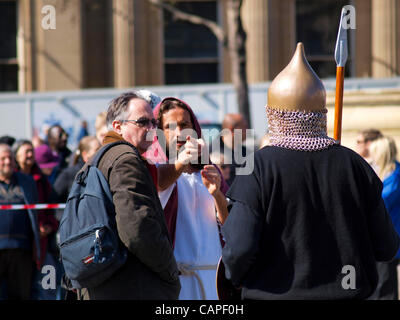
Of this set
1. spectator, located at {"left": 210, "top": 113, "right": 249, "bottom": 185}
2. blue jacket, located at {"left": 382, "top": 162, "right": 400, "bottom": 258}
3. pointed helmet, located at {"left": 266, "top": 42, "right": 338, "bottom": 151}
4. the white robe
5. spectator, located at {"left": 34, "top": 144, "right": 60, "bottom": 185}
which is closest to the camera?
pointed helmet, located at {"left": 266, "top": 42, "right": 338, "bottom": 151}

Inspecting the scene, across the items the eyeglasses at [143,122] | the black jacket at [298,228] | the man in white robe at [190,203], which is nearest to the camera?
the black jacket at [298,228]

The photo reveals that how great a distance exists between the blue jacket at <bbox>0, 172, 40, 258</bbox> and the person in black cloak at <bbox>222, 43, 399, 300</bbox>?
174 inches

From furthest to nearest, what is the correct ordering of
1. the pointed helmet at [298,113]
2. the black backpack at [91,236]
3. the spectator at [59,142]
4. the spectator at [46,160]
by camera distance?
the spectator at [59,142] < the spectator at [46,160] < the black backpack at [91,236] < the pointed helmet at [298,113]

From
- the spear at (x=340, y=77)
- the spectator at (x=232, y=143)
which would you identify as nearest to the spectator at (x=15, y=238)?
the spectator at (x=232, y=143)

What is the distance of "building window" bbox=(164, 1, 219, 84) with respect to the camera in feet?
71.3

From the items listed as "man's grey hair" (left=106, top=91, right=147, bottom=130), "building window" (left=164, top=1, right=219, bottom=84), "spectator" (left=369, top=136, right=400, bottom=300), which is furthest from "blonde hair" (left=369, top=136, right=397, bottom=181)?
"building window" (left=164, top=1, right=219, bottom=84)

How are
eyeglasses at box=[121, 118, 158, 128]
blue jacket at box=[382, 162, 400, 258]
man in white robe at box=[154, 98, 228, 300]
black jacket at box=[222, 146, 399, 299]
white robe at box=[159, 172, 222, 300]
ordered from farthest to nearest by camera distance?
blue jacket at box=[382, 162, 400, 258] < white robe at box=[159, 172, 222, 300] < man in white robe at box=[154, 98, 228, 300] < eyeglasses at box=[121, 118, 158, 128] < black jacket at box=[222, 146, 399, 299]

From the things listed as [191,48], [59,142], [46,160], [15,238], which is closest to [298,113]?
[15,238]

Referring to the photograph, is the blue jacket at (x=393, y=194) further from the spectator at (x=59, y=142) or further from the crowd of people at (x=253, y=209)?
the spectator at (x=59, y=142)

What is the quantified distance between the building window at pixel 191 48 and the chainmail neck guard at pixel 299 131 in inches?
740

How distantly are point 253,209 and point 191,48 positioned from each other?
19.3 metres

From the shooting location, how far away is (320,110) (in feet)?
10.5

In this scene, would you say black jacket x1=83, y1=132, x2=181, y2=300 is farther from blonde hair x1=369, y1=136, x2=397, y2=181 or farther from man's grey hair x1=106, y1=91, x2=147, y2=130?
blonde hair x1=369, y1=136, x2=397, y2=181

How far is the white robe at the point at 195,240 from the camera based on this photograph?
4.05 meters
